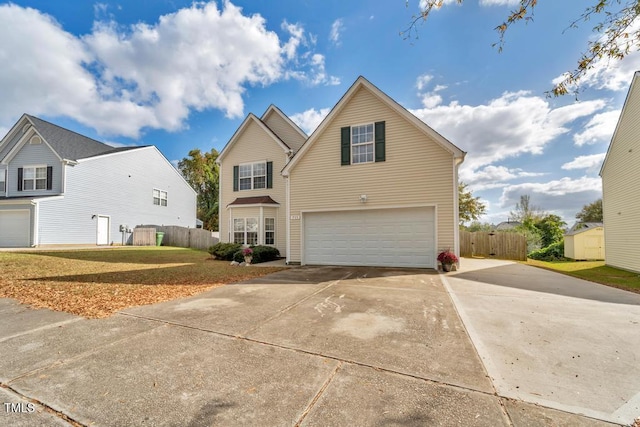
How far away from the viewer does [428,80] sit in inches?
485

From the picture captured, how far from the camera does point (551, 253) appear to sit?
21.7 metres

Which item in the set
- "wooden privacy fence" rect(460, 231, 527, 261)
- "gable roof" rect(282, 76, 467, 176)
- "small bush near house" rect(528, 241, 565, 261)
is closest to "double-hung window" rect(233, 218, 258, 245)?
"gable roof" rect(282, 76, 467, 176)

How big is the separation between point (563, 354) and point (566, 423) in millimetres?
1611

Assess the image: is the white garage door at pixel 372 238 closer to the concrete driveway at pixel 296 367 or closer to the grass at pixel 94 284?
the grass at pixel 94 284

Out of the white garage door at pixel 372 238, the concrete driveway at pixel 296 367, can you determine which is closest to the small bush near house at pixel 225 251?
the white garage door at pixel 372 238

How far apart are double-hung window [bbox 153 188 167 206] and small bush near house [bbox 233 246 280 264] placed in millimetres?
16185

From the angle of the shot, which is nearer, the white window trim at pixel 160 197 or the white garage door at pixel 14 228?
the white garage door at pixel 14 228

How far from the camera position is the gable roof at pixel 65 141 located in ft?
58.3

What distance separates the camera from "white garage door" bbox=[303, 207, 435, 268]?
10.2 m

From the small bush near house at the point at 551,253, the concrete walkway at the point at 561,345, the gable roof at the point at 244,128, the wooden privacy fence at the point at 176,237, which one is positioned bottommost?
the small bush near house at the point at 551,253

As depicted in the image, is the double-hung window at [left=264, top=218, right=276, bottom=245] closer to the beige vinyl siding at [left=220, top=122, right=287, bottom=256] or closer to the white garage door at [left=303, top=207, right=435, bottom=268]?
the beige vinyl siding at [left=220, top=122, right=287, bottom=256]

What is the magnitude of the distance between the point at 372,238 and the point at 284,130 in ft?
32.1

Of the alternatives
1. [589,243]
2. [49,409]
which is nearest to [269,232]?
[49,409]

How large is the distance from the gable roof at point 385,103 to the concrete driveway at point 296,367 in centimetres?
631
